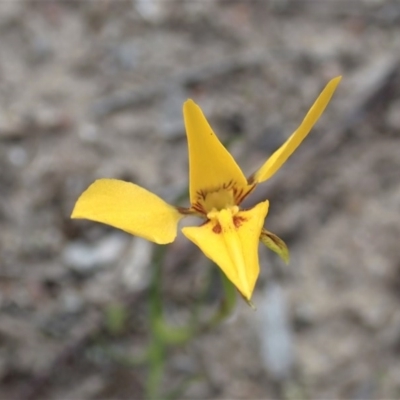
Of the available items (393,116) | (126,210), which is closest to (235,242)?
(126,210)

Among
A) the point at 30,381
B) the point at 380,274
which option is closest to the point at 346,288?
the point at 380,274

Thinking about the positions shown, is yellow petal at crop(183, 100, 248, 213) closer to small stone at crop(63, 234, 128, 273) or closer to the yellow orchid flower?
the yellow orchid flower

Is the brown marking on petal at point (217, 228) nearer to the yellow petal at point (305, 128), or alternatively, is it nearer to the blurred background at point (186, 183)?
the yellow petal at point (305, 128)

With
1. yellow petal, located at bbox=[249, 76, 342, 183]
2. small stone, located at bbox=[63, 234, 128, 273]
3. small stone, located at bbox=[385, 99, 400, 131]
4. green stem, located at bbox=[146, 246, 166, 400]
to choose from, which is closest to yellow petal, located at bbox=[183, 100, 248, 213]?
yellow petal, located at bbox=[249, 76, 342, 183]

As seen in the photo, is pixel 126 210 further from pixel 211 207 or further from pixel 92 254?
pixel 92 254

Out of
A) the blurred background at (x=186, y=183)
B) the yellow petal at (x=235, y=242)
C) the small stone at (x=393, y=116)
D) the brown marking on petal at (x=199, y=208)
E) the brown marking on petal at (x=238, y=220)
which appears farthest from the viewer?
the small stone at (x=393, y=116)

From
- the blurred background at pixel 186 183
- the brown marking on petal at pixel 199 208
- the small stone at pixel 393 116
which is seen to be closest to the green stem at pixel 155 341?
the blurred background at pixel 186 183
